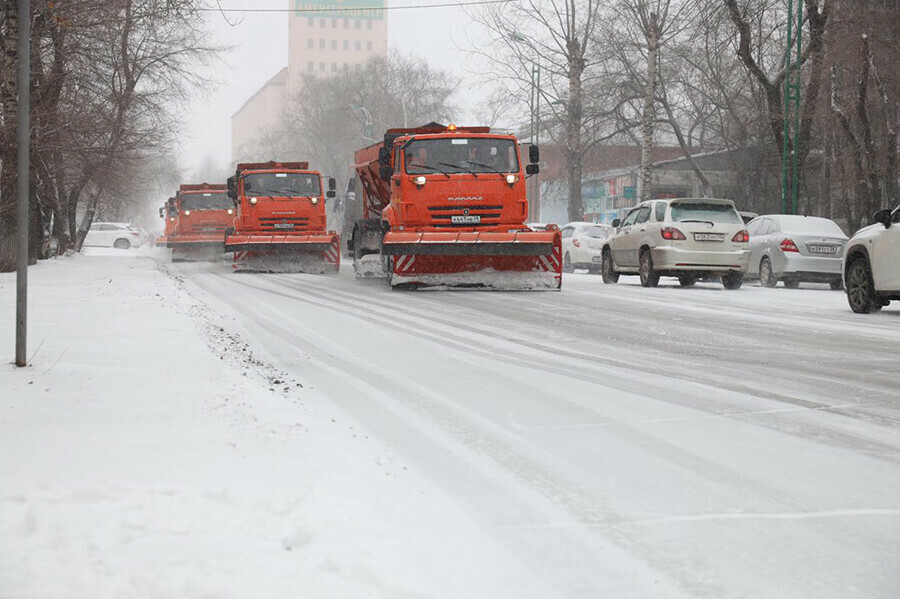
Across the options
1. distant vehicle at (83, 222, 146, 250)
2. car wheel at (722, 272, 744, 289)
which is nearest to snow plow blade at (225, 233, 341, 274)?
car wheel at (722, 272, 744, 289)

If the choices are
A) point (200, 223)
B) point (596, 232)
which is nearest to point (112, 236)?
point (200, 223)

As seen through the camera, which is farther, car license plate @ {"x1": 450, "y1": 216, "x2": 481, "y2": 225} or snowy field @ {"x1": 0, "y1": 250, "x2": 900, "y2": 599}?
car license plate @ {"x1": 450, "y1": 216, "x2": 481, "y2": 225}

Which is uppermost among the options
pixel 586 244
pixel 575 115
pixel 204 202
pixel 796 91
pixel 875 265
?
pixel 575 115

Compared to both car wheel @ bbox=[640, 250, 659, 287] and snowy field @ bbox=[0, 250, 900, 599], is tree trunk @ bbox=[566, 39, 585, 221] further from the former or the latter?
snowy field @ bbox=[0, 250, 900, 599]

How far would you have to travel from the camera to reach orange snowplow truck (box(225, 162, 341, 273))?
26.2 meters

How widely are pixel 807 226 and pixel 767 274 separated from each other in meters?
1.26

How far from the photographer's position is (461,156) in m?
19.2

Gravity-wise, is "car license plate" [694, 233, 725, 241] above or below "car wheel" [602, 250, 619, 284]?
above

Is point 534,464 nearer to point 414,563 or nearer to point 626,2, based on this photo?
point 414,563

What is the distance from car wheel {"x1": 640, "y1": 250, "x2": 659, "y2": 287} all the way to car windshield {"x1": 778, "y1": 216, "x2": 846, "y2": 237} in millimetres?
3197

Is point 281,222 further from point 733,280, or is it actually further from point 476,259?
point 733,280

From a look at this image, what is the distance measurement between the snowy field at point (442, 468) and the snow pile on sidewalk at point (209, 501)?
13 mm

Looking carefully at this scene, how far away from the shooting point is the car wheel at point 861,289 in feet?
47.4

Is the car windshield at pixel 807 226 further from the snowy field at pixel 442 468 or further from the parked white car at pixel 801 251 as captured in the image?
the snowy field at pixel 442 468
